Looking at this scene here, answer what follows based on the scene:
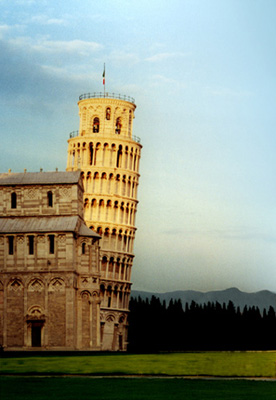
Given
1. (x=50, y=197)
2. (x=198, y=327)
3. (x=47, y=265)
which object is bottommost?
(x=198, y=327)

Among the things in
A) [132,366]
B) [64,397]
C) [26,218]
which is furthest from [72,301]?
[64,397]

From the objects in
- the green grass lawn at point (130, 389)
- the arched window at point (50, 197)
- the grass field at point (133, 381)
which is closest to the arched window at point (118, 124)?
the arched window at point (50, 197)

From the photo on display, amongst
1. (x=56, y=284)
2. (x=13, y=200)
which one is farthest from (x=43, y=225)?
(x=56, y=284)

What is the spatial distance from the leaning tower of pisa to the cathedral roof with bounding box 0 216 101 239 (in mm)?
32516

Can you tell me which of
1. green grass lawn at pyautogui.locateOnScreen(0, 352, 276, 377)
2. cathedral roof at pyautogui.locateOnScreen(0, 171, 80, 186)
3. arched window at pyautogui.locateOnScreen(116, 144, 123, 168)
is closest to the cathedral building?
cathedral roof at pyautogui.locateOnScreen(0, 171, 80, 186)

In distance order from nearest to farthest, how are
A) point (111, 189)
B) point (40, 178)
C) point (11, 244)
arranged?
point (11, 244) → point (40, 178) → point (111, 189)

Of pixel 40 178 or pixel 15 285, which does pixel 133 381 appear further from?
pixel 40 178

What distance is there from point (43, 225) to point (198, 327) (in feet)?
163

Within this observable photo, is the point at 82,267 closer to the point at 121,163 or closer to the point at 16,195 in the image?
the point at 16,195

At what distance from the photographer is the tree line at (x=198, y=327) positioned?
398ft

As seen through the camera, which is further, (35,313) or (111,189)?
(111,189)

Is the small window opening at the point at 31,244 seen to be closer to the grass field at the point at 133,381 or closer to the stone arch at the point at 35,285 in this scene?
the stone arch at the point at 35,285

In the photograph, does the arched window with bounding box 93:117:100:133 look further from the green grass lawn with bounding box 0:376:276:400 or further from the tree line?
the green grass lawn with bounding box 0:376:276:400

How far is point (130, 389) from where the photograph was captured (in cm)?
3216
